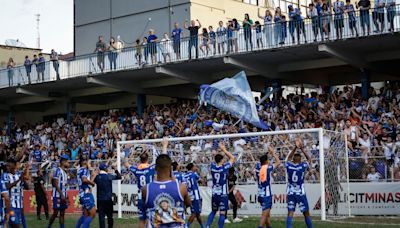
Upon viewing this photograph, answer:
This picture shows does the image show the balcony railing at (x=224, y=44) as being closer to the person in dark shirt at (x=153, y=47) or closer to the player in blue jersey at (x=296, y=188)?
the person in dark shirt at (x=153, y=47)

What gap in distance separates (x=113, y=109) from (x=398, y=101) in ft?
67.4

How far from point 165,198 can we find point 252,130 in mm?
19993

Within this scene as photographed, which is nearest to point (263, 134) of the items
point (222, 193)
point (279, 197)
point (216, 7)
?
point (279, 197)

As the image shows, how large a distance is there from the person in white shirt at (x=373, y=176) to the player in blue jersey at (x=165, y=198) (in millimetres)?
14943

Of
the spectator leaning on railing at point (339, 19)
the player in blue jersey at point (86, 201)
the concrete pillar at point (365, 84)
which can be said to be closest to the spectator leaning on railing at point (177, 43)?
the spectator leaning on railing at point (339, 19)

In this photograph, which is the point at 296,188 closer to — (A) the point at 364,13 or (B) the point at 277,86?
(A) the point at 364,13

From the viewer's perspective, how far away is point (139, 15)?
40.9 m

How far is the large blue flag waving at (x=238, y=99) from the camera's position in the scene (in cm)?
2830

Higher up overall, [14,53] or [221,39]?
[14,53]

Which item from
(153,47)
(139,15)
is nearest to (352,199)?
(153,47)

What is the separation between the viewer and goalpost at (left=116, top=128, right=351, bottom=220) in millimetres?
22812

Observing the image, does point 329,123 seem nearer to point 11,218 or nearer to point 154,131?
point 154,131

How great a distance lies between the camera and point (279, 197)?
961 inches

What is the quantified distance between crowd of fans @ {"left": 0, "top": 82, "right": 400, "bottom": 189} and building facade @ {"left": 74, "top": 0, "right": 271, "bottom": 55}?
4842 millimetres
